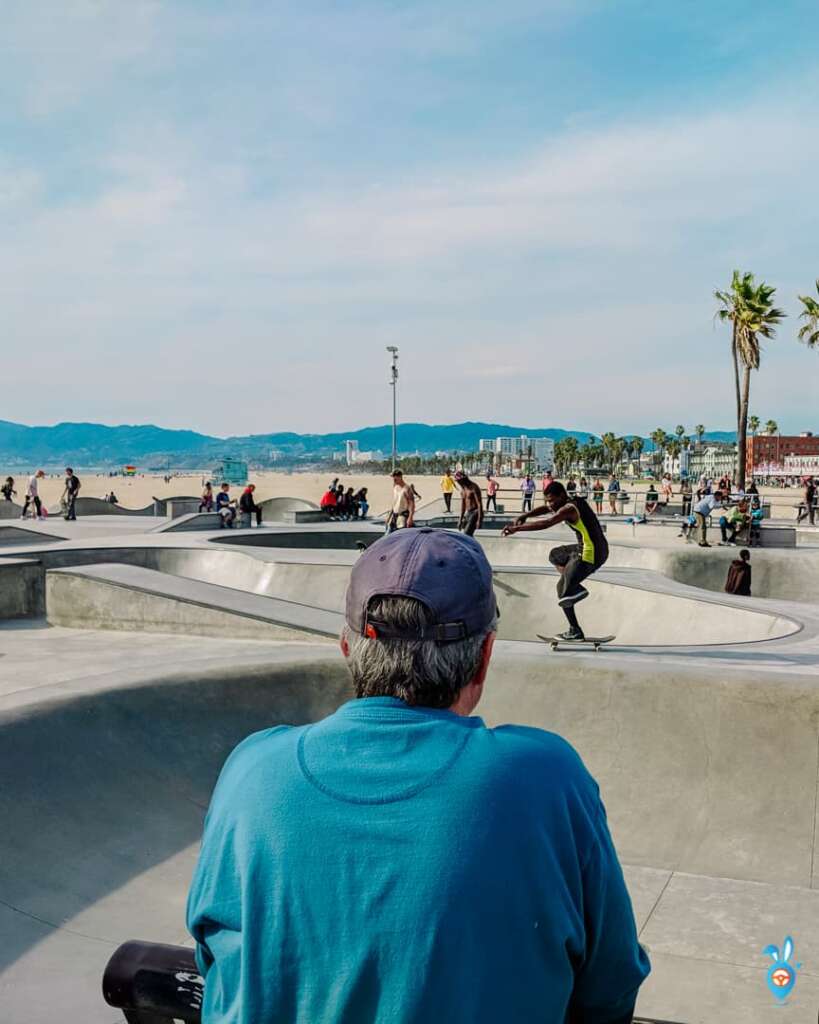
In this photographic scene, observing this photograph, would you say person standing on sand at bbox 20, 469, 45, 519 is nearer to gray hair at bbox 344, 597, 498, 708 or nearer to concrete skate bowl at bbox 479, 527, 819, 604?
concrete skate bowl at bbox 479, 527, 819, 604

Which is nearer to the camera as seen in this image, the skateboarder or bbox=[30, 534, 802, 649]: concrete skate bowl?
the skateboarder

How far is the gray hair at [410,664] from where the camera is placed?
154 cm

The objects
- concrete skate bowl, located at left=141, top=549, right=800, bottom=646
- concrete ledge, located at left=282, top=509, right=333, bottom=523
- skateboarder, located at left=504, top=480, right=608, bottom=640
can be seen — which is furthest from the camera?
concrete ledge, located at left=282, top=509, right=333, bottom=523

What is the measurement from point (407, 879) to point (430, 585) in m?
0.47

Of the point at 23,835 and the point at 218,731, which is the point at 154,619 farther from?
the point at 23,835

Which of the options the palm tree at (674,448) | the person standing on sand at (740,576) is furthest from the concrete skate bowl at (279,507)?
the palm tree at (674,448)

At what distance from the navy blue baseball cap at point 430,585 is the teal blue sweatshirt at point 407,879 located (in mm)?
168

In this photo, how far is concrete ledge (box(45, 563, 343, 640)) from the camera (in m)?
10.2

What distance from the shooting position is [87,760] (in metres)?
6.22

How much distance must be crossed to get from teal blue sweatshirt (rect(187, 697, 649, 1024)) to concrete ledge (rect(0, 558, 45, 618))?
39.9 feet

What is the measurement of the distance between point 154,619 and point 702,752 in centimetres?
699

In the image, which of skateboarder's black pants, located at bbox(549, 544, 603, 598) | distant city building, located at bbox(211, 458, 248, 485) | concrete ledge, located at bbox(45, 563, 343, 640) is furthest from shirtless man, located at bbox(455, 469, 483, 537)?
distant city building, located at bbox(211, 458, 248, 485)

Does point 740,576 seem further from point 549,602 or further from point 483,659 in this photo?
point 483,659

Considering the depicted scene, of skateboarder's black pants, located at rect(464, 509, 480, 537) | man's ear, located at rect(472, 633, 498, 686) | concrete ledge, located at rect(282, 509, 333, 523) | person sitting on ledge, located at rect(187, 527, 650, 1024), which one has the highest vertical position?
man's ear, located at rect(472, 633, 498, 686)
